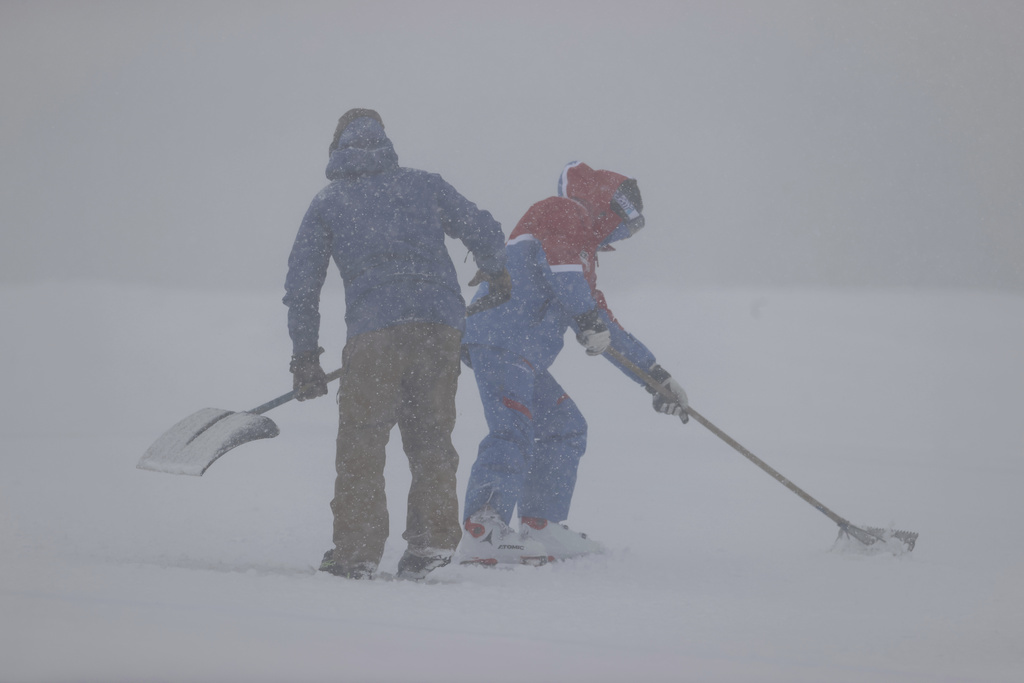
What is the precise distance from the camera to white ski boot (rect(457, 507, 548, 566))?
3.22 m

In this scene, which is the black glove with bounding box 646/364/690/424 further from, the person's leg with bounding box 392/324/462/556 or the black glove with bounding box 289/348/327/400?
the black glove with bounding box 289/348/327/400

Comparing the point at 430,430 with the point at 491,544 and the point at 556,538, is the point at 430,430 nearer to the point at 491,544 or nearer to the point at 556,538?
the point at 491,544

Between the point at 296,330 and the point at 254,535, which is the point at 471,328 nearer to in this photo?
the point at 296,330

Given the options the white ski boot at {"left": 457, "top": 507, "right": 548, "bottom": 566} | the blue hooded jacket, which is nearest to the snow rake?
the white ski boot at {"left": 457, "top": 507, "right": 548, "bottom": 566}

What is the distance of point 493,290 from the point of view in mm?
Result: 3312

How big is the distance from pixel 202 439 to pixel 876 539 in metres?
2.58

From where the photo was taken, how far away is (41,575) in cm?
268

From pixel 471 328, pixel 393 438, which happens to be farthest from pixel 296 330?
pixel 393 438

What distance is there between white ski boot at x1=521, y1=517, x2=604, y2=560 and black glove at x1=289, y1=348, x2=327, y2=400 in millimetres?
944

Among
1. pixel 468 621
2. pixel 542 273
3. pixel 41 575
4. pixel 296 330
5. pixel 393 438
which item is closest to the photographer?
pixel 468 621

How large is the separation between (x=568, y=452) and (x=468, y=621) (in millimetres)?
1225

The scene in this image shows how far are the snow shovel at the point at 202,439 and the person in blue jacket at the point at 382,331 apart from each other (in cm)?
20

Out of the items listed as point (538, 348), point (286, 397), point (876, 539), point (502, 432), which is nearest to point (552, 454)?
point (502, 432)

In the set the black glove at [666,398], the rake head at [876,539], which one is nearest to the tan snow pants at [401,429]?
the black glove at [666,398]
